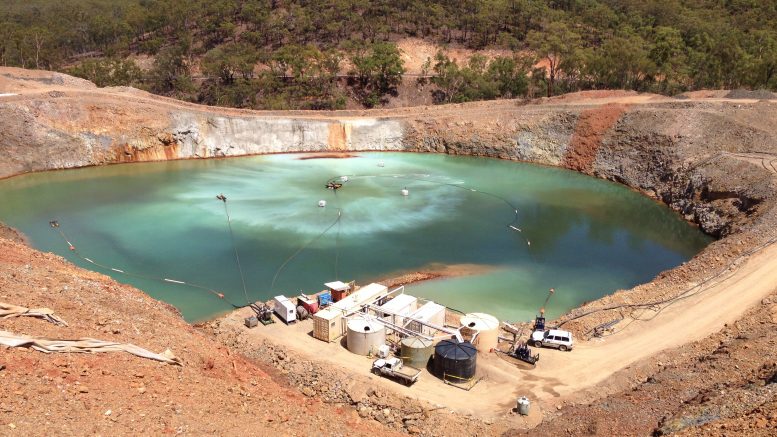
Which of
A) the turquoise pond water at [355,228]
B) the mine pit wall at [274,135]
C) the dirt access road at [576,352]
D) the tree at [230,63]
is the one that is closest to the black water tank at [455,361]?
the dirt access road at [576,352]

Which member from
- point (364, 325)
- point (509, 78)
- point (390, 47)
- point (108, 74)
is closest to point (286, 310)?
point (364, 325)

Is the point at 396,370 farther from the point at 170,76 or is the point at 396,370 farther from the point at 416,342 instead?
the point at 170,76

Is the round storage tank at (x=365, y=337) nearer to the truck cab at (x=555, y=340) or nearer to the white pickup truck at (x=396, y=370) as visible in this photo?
the white pickup truck at (x=396, y=370)

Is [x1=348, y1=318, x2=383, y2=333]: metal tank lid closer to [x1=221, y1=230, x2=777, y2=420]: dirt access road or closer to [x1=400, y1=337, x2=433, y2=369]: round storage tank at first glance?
[x1=221, y1=230, x2=777, y2=420]: dirt access road

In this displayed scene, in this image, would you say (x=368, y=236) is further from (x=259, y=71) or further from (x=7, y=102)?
(x=259, y=71)

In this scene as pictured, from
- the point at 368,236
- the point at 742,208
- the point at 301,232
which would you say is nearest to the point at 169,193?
the point at 301,232

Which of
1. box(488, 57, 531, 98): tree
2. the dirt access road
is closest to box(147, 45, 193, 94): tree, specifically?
box(488, 57, 531, 98): tree
